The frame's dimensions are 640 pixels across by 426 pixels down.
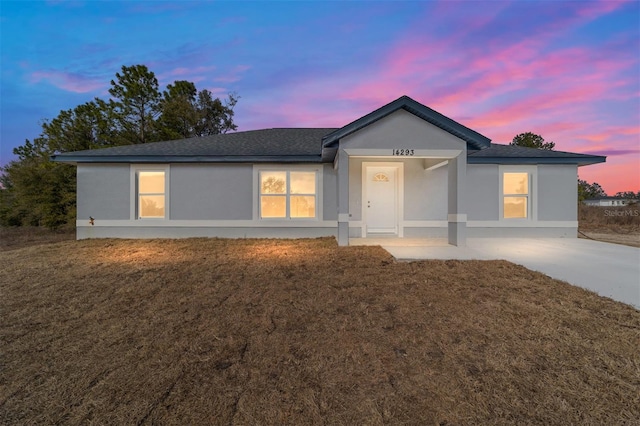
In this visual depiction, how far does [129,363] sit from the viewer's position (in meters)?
2.63

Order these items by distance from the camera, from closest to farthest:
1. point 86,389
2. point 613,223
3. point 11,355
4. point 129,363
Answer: point 86,389 → point 129,363 → point 11,355 → point 613,223

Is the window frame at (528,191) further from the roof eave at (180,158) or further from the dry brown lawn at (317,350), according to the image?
the roof eave at (180,158)

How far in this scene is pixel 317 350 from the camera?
2846mm

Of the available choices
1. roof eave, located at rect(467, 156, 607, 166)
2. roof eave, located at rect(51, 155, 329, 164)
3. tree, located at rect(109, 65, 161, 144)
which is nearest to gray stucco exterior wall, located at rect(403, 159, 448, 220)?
roof eave, located at rect(467, 156, 607, 166)

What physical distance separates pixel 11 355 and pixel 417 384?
3995 millimetres

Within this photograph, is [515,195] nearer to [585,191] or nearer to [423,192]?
[423,192]

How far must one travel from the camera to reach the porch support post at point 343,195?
785 cm

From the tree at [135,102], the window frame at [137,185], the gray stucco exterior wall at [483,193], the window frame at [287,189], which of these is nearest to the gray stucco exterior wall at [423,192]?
the gray stucco exterior wall at [483,193]

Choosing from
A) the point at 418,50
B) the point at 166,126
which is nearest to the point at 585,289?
the point at 418,50

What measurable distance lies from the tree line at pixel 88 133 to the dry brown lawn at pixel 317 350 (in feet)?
37.8

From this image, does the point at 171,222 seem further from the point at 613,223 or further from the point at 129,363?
the point at 613,223

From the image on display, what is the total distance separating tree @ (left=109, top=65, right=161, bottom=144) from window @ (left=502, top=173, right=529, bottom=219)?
22705mm

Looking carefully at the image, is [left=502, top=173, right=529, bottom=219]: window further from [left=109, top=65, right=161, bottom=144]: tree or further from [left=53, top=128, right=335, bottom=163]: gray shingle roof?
[left=109, top=65, right=161, bottom=144]: tree

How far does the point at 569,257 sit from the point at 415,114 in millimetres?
5370
